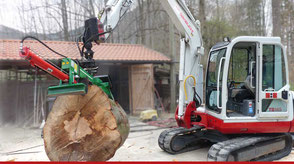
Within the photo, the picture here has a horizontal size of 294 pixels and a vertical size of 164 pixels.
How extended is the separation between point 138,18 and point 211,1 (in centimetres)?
513

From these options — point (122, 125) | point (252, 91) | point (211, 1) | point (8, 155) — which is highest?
point (211, 1)

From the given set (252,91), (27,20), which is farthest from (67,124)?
(27,20)

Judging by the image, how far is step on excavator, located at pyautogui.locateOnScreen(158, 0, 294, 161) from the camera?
4.37 metres

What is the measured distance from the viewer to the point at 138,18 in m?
17.7

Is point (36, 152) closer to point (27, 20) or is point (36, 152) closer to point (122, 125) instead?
point (122, 125)

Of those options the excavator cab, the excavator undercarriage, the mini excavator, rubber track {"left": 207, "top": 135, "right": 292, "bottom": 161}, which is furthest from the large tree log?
the excavator cab

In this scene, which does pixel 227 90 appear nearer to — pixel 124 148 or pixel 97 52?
pixel 124 148

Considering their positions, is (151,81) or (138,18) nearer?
(151,81)

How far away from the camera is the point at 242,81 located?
5.08 metres

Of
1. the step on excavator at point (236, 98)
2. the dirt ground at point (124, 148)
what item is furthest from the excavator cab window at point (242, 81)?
the dirt ground at point (124, 148)

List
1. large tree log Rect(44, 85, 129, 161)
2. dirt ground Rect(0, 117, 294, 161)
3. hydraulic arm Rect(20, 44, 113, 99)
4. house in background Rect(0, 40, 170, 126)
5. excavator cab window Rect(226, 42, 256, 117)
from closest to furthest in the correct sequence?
1. hydraulic arm Rect(20, 44, 113, 99)
2. large tree log Rect(44, 85, 129, 161)
3. excavator cab window Rect(226, 42, 256, 117)
4. dirt ground Rect(0, 117, 294, 161)
5. house in background Rect(0, 40, 170, 126)

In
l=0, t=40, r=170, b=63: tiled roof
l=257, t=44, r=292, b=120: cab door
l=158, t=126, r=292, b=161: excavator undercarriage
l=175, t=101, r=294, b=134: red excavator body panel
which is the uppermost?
l=0, t=40, r=170, b=63: tiled roof

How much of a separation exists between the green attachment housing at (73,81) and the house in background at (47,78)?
551 centimetres

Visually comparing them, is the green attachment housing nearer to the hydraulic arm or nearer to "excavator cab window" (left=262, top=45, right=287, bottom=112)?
the hydraulic arm
